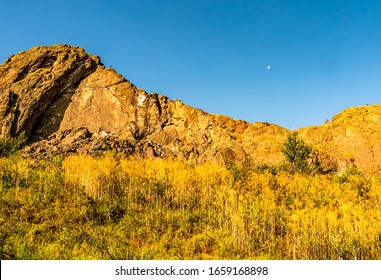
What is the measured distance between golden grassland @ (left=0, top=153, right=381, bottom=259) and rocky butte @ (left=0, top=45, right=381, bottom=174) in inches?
484

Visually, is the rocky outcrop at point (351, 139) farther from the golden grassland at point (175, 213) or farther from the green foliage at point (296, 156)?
the golden grassland at point (175, 213)

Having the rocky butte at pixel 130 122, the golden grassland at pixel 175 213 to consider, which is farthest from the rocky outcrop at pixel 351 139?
the golden grassland at pixel 175 213

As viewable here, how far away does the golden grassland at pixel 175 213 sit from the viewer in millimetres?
15555

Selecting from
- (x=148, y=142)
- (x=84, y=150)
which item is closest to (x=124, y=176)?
(x=84, y=150)

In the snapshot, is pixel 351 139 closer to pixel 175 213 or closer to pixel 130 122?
pixel 130 122

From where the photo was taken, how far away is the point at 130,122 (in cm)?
4547

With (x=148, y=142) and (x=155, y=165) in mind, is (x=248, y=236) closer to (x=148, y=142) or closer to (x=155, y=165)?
(x=155, y=165)

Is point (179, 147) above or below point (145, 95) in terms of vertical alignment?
below

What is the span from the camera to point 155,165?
1110 inches

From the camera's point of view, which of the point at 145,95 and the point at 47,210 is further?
the point at 145,95

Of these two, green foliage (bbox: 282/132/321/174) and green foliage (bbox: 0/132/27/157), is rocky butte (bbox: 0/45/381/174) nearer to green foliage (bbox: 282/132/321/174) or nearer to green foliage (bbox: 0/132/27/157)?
green foliage (bbox: 0/132/27/157)

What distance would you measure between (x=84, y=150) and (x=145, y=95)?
1547 centimetres

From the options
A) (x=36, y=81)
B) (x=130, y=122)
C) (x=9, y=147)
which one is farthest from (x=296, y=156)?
(x=36, y=81)

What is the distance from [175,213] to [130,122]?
80.8 feet
